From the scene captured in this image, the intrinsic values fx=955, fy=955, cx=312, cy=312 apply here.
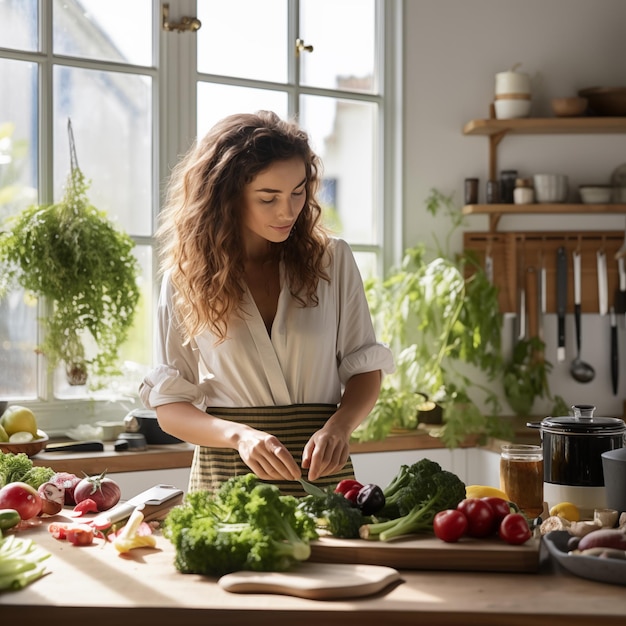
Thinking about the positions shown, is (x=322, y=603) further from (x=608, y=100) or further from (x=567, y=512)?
(x=608, y=100)

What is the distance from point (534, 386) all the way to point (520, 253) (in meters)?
0.55

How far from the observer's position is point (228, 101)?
371 cm

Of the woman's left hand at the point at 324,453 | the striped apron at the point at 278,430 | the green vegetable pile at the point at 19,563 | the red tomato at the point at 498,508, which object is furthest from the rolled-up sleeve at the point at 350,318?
the green vegetable pile at the point at 19,563

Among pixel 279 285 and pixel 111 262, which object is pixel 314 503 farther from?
pixel 111 262

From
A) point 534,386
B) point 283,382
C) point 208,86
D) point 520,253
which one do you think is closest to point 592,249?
point 520,253

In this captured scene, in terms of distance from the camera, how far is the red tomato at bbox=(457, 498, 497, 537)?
160 centimetres

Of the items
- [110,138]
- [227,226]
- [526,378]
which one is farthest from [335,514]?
[526,378]

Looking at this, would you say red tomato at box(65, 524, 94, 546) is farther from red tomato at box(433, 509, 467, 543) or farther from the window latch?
the window latch

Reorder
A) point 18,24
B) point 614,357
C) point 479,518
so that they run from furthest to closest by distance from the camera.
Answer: point 614,357 → point 18,24 → point 479,518

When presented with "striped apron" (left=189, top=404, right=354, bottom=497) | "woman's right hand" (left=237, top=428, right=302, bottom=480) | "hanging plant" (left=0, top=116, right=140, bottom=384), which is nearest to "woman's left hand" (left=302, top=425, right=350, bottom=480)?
"woman's right hand" (left=237, top=428, right=302, bottom=480)

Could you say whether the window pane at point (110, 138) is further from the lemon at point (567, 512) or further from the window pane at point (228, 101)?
the lemon at point (567, 512)

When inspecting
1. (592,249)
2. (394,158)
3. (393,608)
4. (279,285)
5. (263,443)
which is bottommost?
(393,608)

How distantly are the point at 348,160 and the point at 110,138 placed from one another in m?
1.01

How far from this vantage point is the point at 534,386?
12.7 ft
